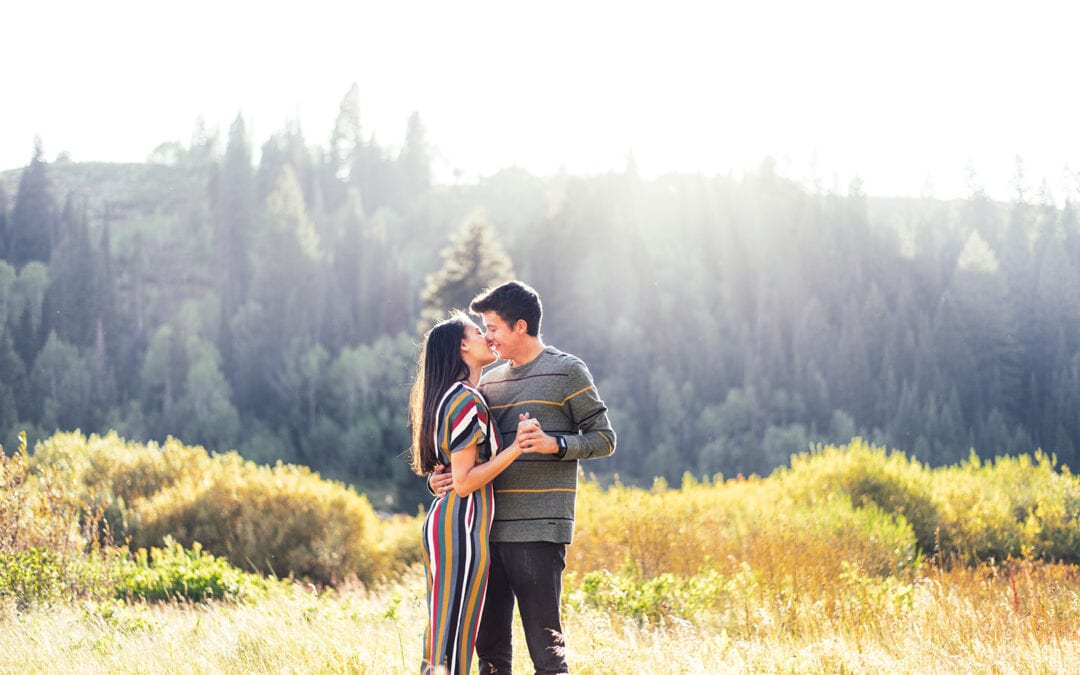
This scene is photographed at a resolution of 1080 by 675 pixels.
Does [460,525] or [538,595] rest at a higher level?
[460,525]

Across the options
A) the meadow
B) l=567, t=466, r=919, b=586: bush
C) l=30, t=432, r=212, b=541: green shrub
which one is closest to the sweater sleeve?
the meadow

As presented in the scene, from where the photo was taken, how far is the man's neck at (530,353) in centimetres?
350

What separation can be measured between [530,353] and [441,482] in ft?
1.83

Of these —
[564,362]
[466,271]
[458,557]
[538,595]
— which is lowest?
[466,271]

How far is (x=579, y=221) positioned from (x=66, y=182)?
4985cm

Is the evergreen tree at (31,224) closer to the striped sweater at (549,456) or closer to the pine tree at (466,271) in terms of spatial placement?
the pine tree at (466,271)

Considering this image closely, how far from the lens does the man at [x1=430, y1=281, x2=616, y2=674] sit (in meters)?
3.35

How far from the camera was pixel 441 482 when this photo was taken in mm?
3389

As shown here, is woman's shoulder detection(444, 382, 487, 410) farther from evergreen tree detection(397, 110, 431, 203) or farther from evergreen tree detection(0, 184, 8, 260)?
evergreen tree detection(397, 110, 431, 203)

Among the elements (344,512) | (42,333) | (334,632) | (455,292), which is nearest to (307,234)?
(42,333)

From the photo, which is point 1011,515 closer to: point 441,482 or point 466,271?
point 441,482

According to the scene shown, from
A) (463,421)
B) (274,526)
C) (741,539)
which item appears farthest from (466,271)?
(463,421)

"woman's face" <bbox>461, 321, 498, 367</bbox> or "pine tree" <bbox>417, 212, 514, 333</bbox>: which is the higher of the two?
"woman's face" <bbox>461, 321, 498, 367</bbox>

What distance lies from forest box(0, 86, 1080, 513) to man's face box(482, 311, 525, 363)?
21.4 m
